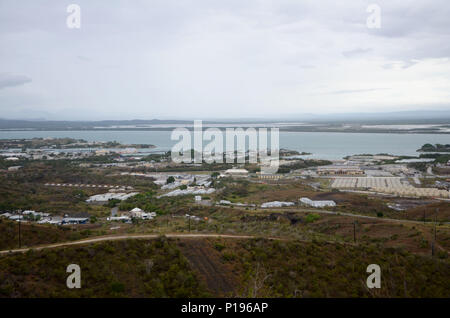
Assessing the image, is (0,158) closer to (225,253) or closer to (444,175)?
(225,253)

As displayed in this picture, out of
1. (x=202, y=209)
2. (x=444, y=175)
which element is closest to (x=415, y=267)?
(x=202, y=209)

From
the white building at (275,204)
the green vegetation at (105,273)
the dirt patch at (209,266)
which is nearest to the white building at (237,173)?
the white building at (275,204)

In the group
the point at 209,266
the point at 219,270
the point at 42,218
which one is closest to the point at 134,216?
the point at 42,218

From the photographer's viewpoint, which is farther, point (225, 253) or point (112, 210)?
point (112, 210)

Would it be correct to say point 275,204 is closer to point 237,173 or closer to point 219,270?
point 219,270

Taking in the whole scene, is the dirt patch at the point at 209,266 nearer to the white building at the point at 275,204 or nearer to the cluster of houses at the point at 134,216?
the cluster of houses at the point at 134,216

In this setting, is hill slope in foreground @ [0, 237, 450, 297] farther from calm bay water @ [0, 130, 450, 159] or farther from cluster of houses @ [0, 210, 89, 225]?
calm bay water @ [0, 130, 450, 159]
